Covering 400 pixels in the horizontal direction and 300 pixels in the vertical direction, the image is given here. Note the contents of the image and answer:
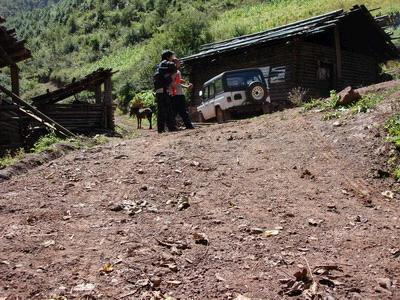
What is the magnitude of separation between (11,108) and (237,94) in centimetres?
680

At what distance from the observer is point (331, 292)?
13.1ft

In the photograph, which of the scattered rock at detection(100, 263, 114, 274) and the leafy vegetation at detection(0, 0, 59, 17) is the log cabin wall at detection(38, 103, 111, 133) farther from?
the leafy vegetation at detection(0, 0, 59, 17)

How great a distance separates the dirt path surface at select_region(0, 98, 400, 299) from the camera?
412cm

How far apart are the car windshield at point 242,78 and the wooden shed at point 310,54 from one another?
15.5ft

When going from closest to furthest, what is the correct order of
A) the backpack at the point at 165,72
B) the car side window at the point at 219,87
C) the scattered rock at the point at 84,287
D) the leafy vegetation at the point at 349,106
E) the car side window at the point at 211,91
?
the scattered rock at the point at 84,287 < the leafy vegetation at the point at 349,106 < the backpack at the point at 165,72 < the car side window at the point at 219,87 < the car side window at the point at 211,91

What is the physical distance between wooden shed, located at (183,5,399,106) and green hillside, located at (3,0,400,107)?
612 inches

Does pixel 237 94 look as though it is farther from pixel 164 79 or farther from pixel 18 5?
pixel 18 5

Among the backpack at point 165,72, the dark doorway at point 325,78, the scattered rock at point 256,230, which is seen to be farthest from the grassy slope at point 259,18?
the scattered rock at point 256,230

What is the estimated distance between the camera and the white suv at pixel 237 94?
14492 mm

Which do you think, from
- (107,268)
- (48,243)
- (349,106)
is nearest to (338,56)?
(349,106)

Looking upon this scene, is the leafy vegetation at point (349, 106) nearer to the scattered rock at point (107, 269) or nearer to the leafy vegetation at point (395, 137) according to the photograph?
the leafy vegetation at point (395, 137)

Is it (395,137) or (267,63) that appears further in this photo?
(267,63)

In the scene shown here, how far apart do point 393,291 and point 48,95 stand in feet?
54.3

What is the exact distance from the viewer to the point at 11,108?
576 inches
